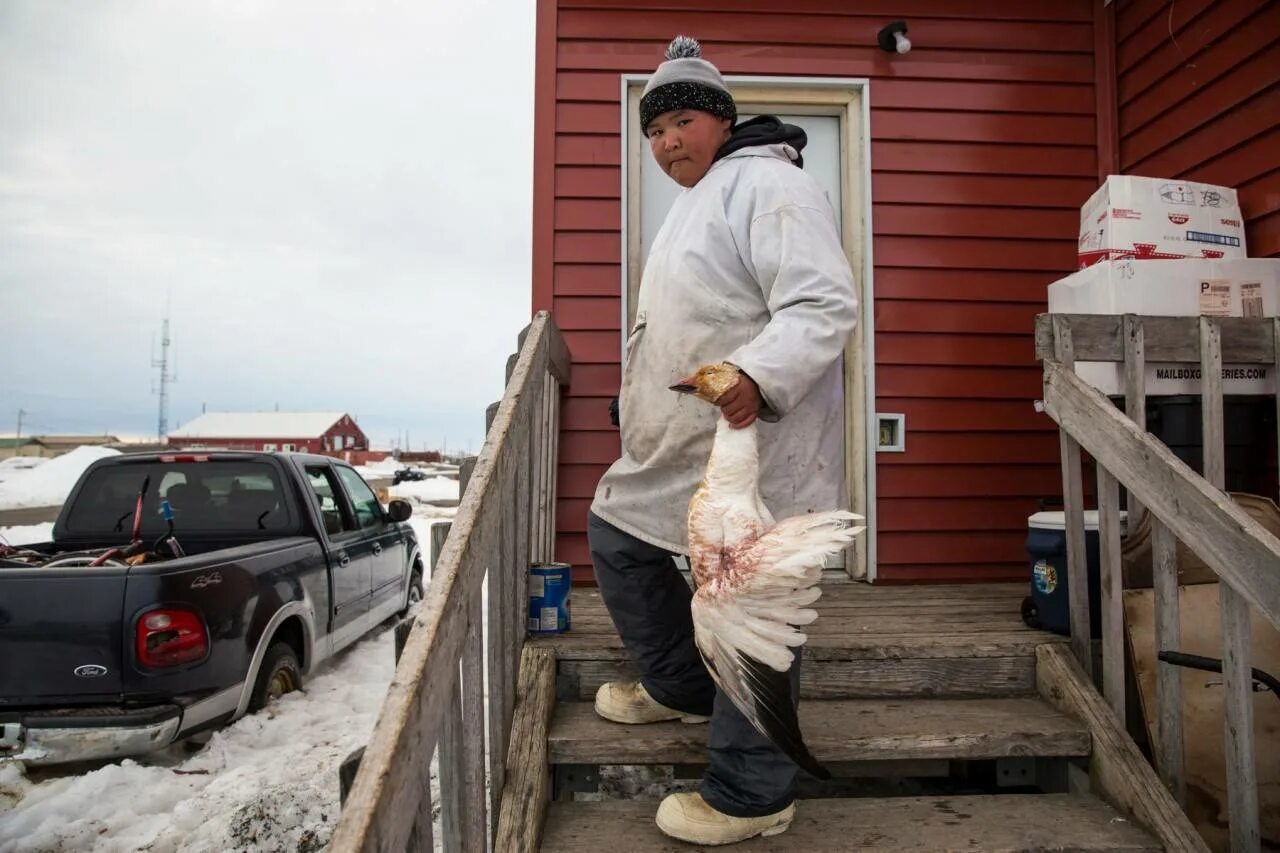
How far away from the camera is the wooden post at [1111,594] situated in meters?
2.30

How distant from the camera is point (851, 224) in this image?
3955 mm

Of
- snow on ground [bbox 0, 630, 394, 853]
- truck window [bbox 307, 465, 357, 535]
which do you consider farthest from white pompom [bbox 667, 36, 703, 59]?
truck window [bbox 307, 465, 357, 535]

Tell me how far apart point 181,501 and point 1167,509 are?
477cm

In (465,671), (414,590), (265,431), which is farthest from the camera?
(265,431)

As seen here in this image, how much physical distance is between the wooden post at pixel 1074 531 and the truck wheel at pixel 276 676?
3.59 metres

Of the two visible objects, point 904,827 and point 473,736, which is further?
point 904,827

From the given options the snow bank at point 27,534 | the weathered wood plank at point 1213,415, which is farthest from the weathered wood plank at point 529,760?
the snow bank at point 27,534

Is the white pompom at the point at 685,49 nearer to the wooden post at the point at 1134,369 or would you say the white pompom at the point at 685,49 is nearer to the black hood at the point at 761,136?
the black hood at the point at 761,136

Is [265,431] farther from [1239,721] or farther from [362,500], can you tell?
[1239,721]

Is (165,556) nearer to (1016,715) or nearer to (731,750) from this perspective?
(731,750)

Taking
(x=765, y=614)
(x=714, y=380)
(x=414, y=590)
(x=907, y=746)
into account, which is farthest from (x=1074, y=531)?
(x=414, y=590)

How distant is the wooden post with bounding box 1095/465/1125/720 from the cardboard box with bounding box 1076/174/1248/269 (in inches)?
48.8

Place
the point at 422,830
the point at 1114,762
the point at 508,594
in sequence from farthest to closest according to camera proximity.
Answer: the point at 508,594 < the point at 1114,762 < the point at 422,830

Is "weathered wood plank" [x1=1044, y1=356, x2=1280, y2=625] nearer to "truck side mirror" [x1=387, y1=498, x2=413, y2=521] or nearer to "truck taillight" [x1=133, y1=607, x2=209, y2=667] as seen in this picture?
"truck taillight" [x1=133, y1=607, x2=209, y2=667]
